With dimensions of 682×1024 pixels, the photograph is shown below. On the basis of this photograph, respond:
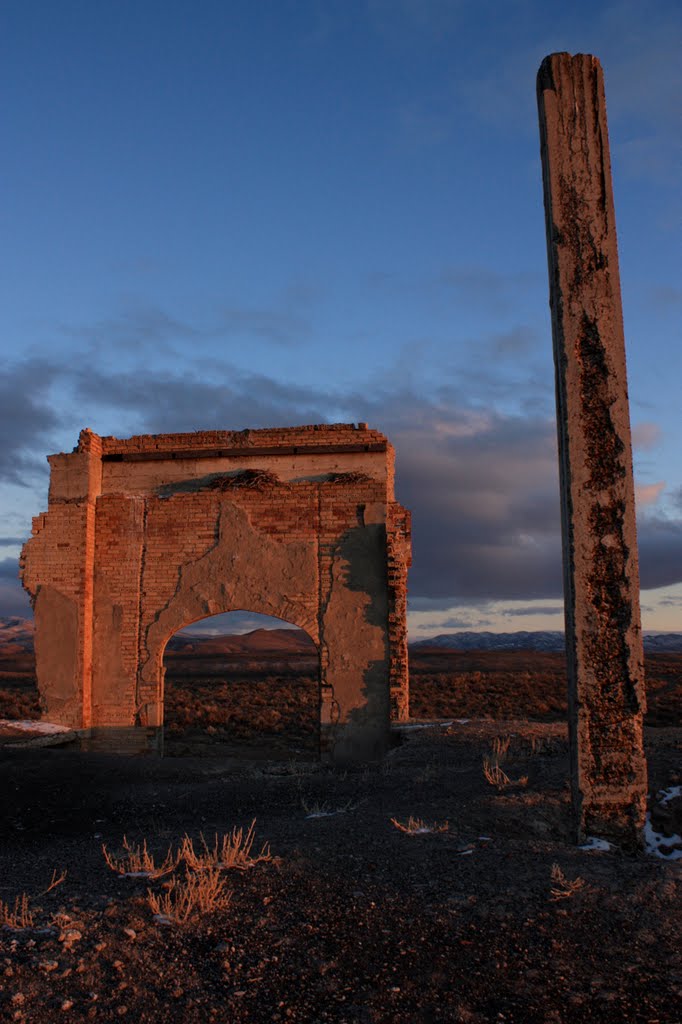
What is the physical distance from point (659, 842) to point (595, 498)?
2.98 m

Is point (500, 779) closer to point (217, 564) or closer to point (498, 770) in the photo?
point (498, 770)

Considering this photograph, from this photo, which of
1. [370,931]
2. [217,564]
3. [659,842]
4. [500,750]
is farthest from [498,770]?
[217,564]

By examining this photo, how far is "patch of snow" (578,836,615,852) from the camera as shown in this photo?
18.4ft

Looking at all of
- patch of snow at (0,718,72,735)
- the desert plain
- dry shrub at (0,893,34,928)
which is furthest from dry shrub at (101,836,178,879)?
patch of snow at (0,718,72,735)

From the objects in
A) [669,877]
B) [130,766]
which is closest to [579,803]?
[669,877]

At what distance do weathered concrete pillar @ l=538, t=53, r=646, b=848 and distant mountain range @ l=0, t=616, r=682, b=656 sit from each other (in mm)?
50572

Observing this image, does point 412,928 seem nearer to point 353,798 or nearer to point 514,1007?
point 514,1007

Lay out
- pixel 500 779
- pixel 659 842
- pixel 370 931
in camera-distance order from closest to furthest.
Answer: pixel 370 931, pixel 659 842, pixel 500 779

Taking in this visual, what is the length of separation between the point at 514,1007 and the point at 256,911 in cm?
153

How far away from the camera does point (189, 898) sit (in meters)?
4.27

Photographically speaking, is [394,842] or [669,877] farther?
[394,842]

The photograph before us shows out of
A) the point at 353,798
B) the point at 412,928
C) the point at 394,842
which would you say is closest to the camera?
the point at 412,928

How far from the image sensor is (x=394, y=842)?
5.55 metres

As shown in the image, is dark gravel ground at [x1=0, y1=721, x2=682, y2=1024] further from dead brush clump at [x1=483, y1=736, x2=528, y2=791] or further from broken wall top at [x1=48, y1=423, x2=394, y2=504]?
broken wall top at [x1=48, y1=423, x2=394, y2=504]
